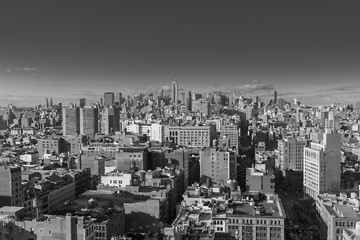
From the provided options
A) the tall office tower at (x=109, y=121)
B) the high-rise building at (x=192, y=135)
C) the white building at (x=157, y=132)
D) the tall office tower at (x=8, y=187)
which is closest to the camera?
the tall office tower at (x=8, y=187)

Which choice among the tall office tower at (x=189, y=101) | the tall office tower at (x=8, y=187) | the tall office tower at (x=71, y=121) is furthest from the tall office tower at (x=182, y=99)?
the tall office tower at (x=8, y=187)

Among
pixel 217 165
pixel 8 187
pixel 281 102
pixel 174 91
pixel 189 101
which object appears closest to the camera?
pixel 8 187

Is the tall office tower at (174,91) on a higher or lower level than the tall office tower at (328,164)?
higher

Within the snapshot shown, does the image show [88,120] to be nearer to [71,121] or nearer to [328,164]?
[71,121]

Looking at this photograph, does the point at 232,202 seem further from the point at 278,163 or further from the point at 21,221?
the point at 278,163

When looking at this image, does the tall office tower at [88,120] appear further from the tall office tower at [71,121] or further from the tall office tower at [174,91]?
the tall office tower at [174,91]

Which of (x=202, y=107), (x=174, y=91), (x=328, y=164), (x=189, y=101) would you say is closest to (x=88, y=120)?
(x=202, y=107)

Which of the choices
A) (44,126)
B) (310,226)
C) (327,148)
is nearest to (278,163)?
(327,148)

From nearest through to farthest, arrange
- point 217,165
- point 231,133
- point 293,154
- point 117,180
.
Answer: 1. point 117,180
2. point 217,165
3. point 293,154
4. point 231,133
